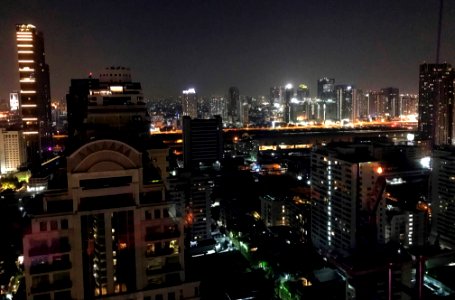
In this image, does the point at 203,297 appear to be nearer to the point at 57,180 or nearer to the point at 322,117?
the point at 57,180

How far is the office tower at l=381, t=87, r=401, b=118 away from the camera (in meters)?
27.4

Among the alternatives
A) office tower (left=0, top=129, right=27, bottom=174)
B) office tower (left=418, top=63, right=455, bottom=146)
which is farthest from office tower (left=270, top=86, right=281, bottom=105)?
office tower (left=0, top=129, right=27, bottom=174)

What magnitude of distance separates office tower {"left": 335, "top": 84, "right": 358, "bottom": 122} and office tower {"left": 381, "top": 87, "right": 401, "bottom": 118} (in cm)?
225

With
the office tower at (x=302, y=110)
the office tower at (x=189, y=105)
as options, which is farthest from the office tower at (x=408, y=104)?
the office tower at (x=189, y=105)

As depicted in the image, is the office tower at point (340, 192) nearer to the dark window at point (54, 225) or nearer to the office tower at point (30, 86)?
the dark window at point (54, 225)

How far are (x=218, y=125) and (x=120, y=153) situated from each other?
10688 millimetres

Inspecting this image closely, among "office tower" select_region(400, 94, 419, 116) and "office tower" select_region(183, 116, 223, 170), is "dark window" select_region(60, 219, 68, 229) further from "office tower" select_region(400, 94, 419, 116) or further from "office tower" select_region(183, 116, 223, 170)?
"office tower" select_region(400, 94, 419, 116)

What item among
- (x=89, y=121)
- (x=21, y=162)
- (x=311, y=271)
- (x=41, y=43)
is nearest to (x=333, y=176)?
(x=311, y=271)

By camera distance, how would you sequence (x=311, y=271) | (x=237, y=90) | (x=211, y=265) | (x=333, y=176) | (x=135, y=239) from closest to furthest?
(x=135, y=239) → (x=311, y=271) → (x=211, y=265) → (x=333, y=176) → (x=237, y=90)

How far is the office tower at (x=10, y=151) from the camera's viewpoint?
1241cm

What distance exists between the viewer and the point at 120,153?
8.55 feet

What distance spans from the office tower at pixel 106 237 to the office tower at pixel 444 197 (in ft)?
17.9

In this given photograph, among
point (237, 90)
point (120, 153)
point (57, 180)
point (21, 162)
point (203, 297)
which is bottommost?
point (203, 297)

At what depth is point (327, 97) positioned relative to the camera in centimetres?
2867
